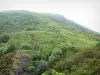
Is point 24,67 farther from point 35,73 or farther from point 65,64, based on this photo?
point 65,64

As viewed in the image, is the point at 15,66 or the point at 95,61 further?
the point at 15,66

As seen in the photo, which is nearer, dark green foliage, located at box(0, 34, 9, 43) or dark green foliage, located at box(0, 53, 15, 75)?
Answer: dark green foliage, located at box(0, 53, 15, 75)

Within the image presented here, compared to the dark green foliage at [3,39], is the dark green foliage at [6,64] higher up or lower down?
higher up

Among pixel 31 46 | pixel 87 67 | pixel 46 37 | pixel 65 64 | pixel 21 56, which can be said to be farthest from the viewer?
pixel 46 37

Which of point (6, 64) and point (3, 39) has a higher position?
point (6, 64)

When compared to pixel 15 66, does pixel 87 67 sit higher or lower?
higher

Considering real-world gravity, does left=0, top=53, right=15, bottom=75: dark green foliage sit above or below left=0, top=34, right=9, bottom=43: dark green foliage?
above

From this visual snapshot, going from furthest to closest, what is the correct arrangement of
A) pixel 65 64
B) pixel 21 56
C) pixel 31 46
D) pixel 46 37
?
1. pixel 46 37
2. pixel 31 46
3. pixel 21 56
4. pixel 65 64

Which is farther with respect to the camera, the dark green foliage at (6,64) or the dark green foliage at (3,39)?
the dark green foliage at (3,39)

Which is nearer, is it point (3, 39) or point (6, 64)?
point (6, 64)

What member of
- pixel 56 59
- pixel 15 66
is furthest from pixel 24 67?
pixel 56 59

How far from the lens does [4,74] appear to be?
7200cm

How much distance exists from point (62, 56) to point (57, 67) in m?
11.1

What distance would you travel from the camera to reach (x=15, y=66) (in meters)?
74.6
